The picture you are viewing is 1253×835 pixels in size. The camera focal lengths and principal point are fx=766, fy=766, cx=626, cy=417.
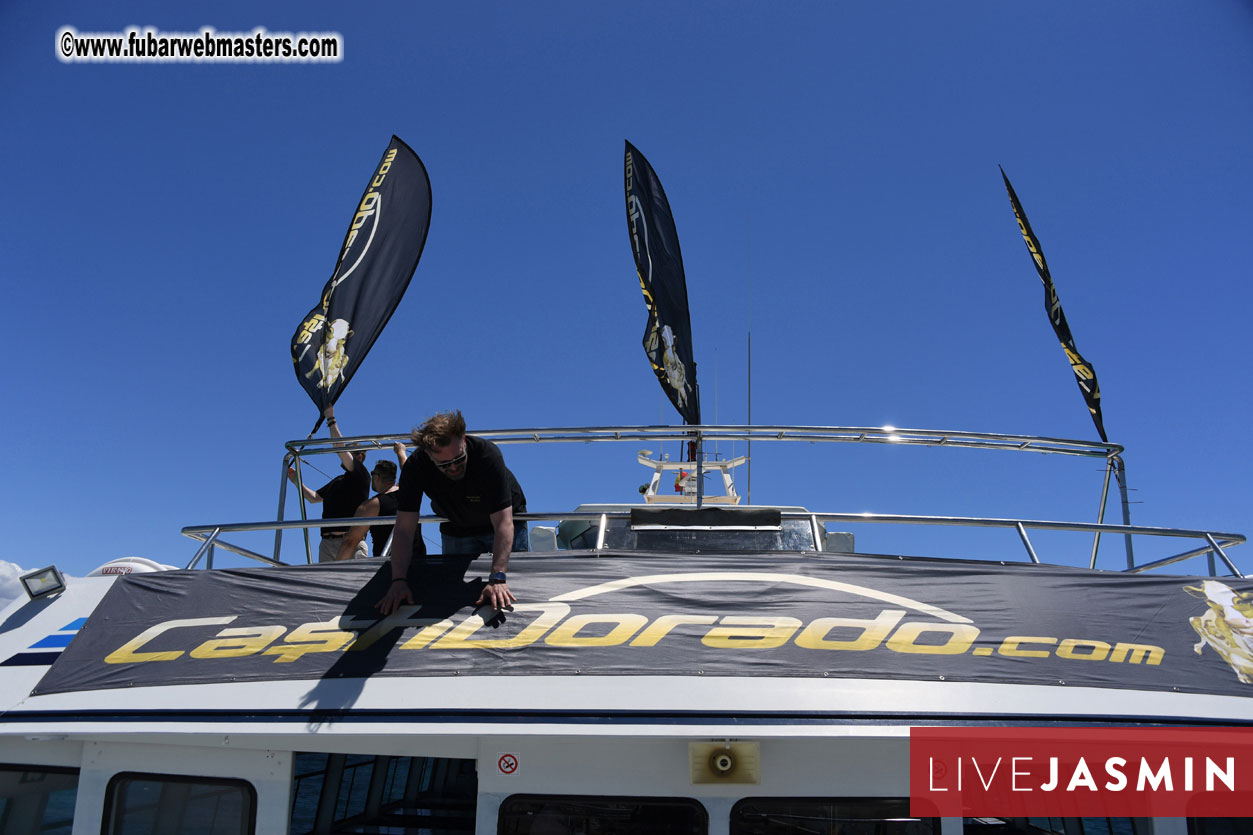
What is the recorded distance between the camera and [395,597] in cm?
442

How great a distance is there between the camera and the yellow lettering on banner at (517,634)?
4.11 metres

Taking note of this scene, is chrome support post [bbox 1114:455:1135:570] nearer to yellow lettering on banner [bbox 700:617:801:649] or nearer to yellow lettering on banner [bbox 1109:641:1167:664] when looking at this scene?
yellow lettering on banner [bbox 1109:641:1167:664]

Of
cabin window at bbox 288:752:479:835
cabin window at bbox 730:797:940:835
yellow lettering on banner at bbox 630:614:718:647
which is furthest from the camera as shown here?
cabin window at bbox 288:752:479:835

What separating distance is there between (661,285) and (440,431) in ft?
12.8

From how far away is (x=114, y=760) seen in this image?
13.6 ft

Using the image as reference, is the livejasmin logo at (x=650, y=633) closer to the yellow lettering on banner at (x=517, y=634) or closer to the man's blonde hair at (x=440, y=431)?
the yellow lettering on banner at (x=517, y=634)

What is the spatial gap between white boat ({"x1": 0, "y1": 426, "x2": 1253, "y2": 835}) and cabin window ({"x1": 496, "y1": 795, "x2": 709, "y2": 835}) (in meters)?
0.01

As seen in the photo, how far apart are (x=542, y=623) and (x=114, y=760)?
243 cm

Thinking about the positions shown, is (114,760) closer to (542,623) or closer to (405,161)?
(542,623)

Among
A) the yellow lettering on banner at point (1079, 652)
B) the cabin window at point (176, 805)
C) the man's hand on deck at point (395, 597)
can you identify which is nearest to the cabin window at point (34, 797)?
the cabin window at point (176, 805)

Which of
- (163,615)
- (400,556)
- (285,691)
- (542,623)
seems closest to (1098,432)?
(542,623)

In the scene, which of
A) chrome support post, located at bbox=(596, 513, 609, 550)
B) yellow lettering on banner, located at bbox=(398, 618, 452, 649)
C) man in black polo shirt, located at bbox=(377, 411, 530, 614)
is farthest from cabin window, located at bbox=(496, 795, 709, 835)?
chrome support post, located at bbox=(596, 513, 609, 550)

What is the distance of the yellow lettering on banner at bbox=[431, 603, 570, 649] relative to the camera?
13.5 ft

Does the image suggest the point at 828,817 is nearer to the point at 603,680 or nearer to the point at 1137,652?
the point at 603,680
